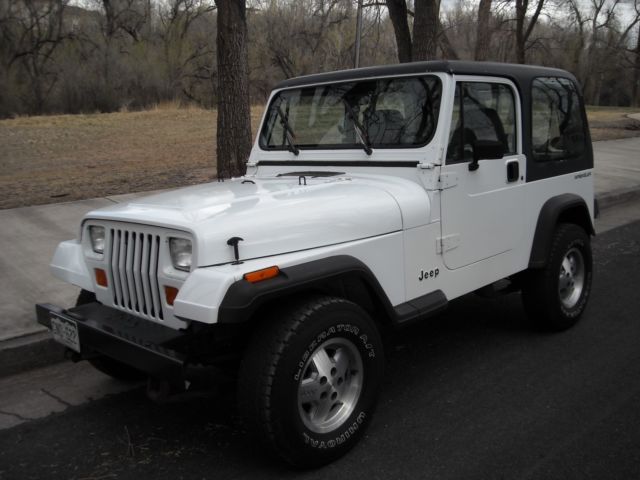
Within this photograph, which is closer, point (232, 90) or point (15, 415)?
point (15, 415)

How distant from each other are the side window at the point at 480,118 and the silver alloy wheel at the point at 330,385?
4.48 ft

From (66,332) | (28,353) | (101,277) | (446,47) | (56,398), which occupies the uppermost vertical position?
(446,47)

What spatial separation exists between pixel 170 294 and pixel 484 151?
79.5 inches

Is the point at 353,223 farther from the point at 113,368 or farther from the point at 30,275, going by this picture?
→ the point at 30,275

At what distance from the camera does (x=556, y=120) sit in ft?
15.1

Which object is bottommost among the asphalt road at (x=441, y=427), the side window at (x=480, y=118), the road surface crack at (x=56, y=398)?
the road surface crack at (x=56, y=398)

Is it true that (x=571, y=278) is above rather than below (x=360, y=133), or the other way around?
below

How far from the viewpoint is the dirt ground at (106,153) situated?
981 cm

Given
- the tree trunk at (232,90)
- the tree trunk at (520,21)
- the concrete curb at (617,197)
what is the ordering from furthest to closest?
the tree trunk at (520,21) → the concrete curb at (617,197) → the tree trunk at (232,90)

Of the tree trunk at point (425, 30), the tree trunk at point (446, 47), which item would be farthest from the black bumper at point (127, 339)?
the tree trunk at point (446, 47)

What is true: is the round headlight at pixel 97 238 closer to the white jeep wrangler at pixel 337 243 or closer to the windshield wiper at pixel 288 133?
the white jeep wrangler at pixel 337 243

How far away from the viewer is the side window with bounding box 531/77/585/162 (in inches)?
173

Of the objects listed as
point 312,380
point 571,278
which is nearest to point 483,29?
point 571,278

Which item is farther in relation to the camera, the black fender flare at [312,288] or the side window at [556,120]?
the side window at [556,120]
